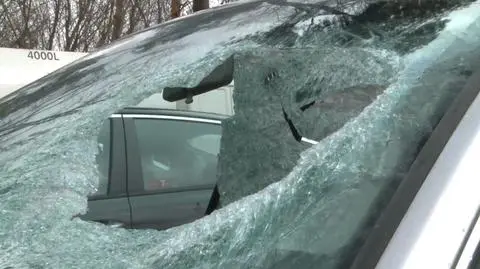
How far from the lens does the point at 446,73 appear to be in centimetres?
128

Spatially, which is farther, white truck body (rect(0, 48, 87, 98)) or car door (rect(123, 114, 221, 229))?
white truck body (rect(0, 48, 87, 98))

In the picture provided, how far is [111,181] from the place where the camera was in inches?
89.8

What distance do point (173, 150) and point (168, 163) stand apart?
8 centimetres

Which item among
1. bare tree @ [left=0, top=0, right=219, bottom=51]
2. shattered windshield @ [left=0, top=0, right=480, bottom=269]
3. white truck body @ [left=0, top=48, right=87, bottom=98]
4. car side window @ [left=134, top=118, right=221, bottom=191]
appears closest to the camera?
shattered windshield @ [left=0, top=0, right=480, bottom=269]

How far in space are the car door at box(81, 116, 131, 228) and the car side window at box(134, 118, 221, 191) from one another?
0.31 feet

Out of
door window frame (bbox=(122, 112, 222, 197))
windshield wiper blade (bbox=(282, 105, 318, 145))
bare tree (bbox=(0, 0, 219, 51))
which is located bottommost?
bare tree (bbox=(0, 0, 219, 51))

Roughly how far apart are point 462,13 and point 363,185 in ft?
1.58

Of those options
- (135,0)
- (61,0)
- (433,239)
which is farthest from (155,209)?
(61,0)

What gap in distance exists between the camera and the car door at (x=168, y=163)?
6.52ft

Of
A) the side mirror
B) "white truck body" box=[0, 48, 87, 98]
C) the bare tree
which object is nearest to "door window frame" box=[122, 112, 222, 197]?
the side mirror

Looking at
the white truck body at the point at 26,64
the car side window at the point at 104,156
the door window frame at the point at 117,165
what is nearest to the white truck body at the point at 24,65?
the white truck body at the point at 26,64

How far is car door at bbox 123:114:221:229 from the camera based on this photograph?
6.52 feet

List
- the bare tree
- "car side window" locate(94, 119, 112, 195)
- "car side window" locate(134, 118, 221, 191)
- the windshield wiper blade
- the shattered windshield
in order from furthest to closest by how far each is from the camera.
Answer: the bare tree
"car side window" locate(134, 118, 221, 191)
"car side window" locate(94, 119, 112, 195)
the windshield wiper blade
the shattered windshield

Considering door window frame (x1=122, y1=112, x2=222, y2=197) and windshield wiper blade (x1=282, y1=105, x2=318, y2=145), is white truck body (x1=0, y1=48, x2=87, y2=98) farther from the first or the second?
windshield wiper blade (x1=282, y1=105, x2=318, y2=145)
